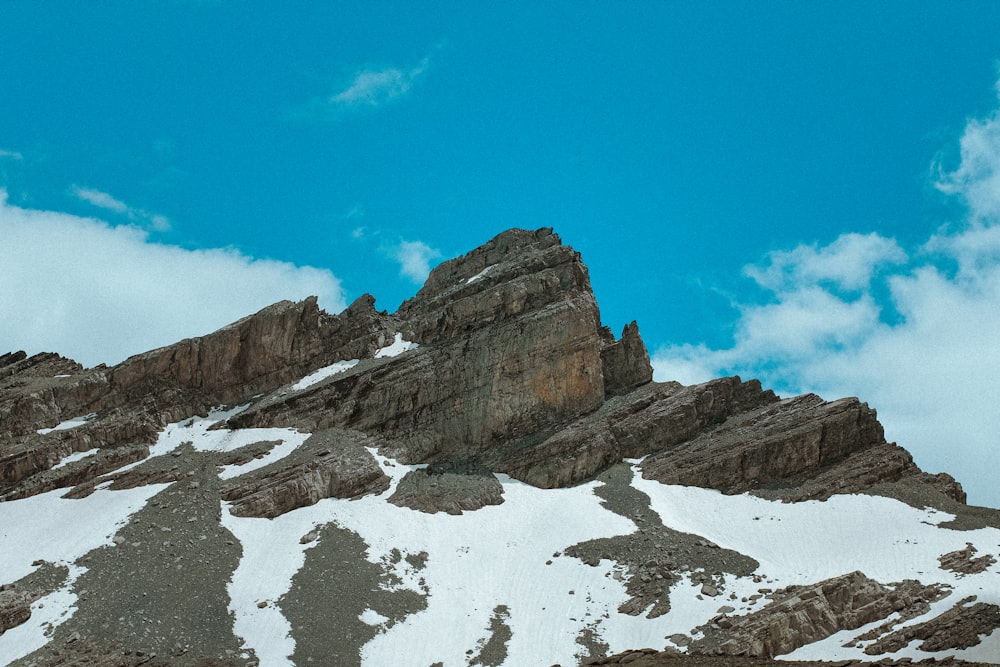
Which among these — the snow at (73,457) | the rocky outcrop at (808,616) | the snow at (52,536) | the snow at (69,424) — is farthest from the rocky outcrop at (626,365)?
the snow at (69,424)

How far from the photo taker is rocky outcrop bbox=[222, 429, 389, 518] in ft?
170

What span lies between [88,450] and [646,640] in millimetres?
44805

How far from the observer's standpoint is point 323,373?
7075 centimetres

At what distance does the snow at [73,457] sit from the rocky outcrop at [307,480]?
1366 centimetres

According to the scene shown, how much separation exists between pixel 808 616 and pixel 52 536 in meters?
43.6

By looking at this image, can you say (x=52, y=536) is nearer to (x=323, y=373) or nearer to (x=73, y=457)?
(x=73, y=457)

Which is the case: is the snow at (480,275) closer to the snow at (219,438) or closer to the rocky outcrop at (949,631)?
the snow at (219,438)

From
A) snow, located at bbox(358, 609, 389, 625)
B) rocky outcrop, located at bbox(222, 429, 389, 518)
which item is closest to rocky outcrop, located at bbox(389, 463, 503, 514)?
rocky outcrop, located at bbox(222, 429, 389, 518)

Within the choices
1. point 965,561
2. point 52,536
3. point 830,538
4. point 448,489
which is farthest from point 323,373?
point 965,561

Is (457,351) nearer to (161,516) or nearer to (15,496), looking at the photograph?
(161,516)

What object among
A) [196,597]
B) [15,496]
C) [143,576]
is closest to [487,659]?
[196,597]

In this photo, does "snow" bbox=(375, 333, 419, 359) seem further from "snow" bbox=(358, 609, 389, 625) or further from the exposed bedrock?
"snow" bbox=(358, 609, 389, 625)

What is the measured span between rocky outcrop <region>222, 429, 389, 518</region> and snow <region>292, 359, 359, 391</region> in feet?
30.8

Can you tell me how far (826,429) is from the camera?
187ft
